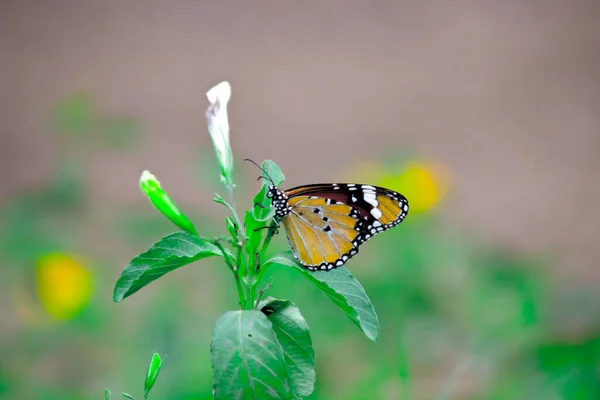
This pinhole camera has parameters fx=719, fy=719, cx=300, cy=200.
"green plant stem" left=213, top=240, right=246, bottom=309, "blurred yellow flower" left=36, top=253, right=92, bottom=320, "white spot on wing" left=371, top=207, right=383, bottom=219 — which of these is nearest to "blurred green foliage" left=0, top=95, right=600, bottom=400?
"blurred yellow flower" left=36, top=253, right=92, bottom=320

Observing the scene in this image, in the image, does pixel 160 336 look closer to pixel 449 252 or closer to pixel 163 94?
pixel 449 252

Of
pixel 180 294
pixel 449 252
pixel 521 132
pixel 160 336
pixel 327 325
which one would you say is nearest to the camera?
pixel 160 336

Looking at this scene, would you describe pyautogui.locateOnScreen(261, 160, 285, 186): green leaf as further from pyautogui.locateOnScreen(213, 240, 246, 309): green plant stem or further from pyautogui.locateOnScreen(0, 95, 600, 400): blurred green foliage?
pyautogui.locateOnScreen(0, 95, 600, 400): blurred green foliage

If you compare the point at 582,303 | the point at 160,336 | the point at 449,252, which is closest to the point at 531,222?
the point at 449,252

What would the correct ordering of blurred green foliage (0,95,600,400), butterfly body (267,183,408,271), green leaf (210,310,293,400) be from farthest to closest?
blurred green foliage (0,95,600,400), butterfly body (267,183,408,271), green leaf (210,310,293,400)

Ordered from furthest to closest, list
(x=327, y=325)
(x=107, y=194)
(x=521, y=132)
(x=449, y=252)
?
(x=521, y=132), (x=107, y=194), (x=449, y=252), (x=327, y=325)

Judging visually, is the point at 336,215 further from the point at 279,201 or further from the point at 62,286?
the point at 62,286
